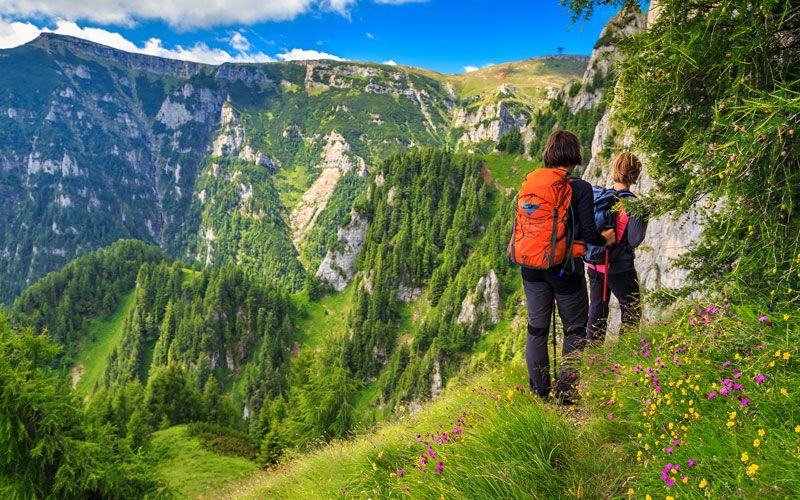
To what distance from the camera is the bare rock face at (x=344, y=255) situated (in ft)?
468

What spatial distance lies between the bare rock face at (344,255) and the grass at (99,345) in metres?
71.7

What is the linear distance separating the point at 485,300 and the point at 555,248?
88.2 meters

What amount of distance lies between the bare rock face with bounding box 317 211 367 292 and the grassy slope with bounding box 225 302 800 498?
→ 13818 centimetres

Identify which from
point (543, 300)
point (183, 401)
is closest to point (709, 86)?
point (543, 300)

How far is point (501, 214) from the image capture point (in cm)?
10550

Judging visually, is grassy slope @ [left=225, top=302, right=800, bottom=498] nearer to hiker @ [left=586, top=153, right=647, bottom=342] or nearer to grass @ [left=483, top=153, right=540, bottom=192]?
hiker @ [left=586, top=153, right=647, bottom=342]

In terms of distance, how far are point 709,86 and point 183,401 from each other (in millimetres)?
58177

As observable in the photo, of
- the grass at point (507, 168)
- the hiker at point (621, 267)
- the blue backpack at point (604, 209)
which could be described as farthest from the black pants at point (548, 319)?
the grass at point (507, 168)

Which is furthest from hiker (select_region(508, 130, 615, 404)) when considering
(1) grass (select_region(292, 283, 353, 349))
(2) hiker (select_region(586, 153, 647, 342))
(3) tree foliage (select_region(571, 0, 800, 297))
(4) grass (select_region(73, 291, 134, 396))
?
(4) grass (select_region(73, 291, 134, 396))

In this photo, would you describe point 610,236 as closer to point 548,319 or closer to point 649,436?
point 548,319

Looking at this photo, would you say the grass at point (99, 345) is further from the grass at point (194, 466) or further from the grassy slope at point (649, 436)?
the grassy slope at point (649, 436)

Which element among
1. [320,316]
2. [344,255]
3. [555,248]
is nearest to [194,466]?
[555,248]

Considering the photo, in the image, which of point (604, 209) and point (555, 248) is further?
point (604, 209)

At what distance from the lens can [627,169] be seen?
20.2ft
